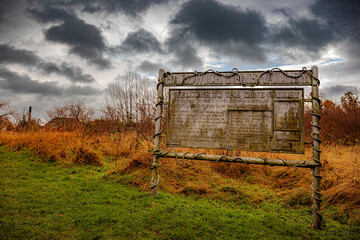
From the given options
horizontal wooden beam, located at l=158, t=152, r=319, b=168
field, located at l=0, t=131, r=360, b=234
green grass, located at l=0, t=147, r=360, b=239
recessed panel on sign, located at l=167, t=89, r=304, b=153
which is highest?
recessed panel on sign, located at l=167, t=89, r=304, b=153

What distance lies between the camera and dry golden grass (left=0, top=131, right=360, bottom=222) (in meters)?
5.20

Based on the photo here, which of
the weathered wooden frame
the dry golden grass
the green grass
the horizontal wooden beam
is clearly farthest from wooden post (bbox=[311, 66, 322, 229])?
the dry golden grass

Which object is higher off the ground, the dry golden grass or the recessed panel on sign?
the recessed panel on sign

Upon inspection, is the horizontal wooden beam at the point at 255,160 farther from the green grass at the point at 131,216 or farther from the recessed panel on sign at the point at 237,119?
the green grass at the point at 131,216

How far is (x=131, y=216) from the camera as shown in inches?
161

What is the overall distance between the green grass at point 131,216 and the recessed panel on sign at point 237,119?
1421 mm

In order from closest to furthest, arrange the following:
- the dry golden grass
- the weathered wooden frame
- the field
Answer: the weathered wooden frame
the field
the dry golden grass

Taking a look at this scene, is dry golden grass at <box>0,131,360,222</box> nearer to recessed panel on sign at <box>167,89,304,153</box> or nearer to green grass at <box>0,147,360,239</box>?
green grass at <box>0,147,360,239</box>

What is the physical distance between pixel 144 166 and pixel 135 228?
10.6 feet

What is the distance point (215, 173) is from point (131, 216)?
3930 mm

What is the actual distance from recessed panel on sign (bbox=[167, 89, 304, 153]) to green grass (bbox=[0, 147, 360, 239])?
1.42 meters

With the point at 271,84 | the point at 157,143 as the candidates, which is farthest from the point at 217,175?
the point at 271,84

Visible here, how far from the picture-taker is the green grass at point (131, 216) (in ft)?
11.5

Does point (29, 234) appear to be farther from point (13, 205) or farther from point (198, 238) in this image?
point (198, 238)
